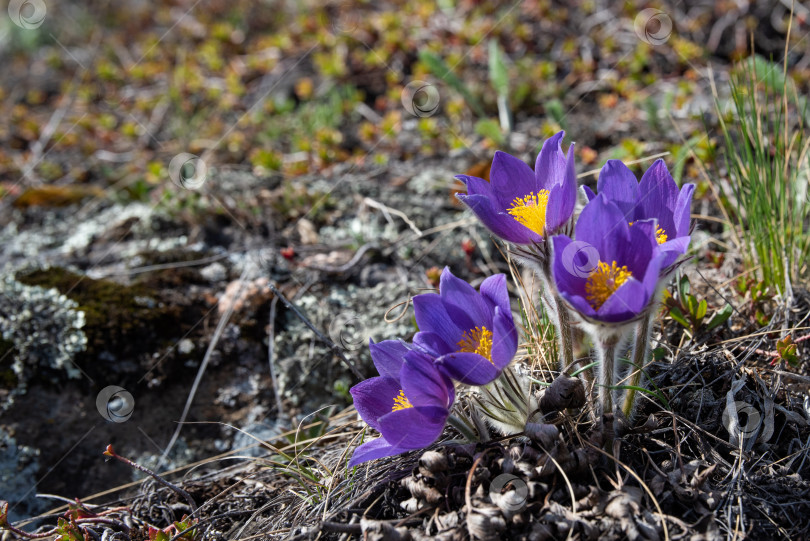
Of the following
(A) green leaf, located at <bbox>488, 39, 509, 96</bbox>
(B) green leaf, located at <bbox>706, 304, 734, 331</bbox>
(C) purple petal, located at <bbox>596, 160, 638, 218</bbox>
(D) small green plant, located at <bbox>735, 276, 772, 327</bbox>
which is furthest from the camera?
(A) green leaf, located at <bbox>488, 39, 509, 96</bbox>

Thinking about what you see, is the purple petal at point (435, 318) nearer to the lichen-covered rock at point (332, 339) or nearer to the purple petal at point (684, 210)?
the purple petal at point (684, 210)

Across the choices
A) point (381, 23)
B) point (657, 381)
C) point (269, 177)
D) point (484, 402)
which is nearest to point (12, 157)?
point (269, 177)

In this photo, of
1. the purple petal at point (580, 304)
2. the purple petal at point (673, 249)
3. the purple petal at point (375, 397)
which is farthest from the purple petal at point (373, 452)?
the purple petal at point (673, 249)

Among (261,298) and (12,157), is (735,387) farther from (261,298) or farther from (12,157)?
(12,157)

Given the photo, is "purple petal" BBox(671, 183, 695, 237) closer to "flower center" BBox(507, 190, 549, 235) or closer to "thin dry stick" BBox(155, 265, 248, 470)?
"flower center" BBox(507, 190, 549, 235)

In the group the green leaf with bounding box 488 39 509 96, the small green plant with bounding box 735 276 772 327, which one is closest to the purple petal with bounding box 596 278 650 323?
the small green plant with bounding box 735 276 772 327

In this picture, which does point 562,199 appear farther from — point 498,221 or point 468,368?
point 468,368
